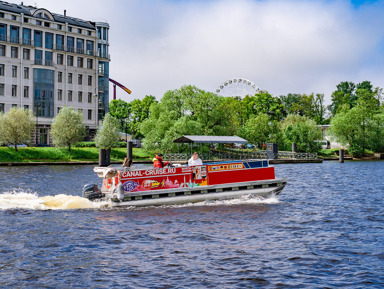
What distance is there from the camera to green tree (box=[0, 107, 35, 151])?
226 ft

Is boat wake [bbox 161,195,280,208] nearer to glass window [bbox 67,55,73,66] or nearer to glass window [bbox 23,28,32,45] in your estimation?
glass window [bbox 23,28,32,45]

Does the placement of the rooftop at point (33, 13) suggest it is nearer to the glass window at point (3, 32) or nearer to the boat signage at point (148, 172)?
the glass window at point (3, 32)

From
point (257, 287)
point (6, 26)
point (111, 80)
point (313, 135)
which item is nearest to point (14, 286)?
point (257, 287)

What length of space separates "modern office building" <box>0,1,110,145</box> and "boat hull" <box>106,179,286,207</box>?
208ft

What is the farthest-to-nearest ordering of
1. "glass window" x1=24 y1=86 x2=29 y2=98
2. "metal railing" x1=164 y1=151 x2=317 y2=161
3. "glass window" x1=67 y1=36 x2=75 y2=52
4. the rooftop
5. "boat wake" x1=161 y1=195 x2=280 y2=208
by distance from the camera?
"glass window" x1=67 y1=36 x2=75 y2=52 < "glass window" x1=24 y1=86 x2=29 y2=98 < the rooftop < "metal railing" x1=164 y1=151 x2=317 y2=161 < "boat wake" x1=161 y1=195 x2=280 y2=208

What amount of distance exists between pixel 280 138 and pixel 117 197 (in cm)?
8020

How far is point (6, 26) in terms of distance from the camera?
8775cm

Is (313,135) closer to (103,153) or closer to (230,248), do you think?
(103,153)

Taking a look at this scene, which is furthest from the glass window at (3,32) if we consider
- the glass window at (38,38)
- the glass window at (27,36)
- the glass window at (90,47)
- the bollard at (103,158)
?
the bollard at (103,158)

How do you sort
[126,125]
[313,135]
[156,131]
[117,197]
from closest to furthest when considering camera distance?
[117,197], [156,131], [313,135], [126,125]

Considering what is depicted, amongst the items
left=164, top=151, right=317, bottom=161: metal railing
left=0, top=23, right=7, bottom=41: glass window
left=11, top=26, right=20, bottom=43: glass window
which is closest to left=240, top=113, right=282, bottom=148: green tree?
left=164, top=151, right=317, bottom=161: metal railing

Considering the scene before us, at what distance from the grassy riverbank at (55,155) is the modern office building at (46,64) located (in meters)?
14.3

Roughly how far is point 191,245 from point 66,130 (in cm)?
6140

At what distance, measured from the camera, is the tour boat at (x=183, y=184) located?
79.2 ft
